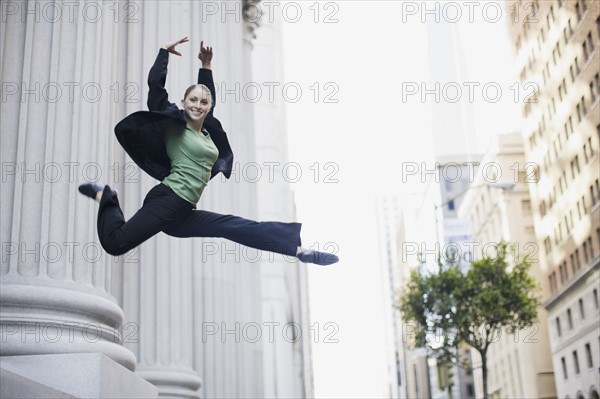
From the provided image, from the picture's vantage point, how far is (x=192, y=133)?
7.76m

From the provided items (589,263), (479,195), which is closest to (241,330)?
(589,263)

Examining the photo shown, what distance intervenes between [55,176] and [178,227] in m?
3.68

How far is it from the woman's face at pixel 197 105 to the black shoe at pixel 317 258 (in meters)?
1.42

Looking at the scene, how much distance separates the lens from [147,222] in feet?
24.4

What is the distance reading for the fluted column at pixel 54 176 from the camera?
9.99 m

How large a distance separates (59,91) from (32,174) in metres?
1.20

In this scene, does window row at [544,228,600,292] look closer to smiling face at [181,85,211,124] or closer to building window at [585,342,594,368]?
building window at [585,342,594,368]

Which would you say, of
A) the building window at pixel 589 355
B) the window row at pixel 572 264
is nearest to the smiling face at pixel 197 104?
the window row at pixel 572 264

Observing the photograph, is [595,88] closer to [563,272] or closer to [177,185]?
[563,272]

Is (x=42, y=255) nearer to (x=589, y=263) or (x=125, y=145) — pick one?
(x=125, y=145)

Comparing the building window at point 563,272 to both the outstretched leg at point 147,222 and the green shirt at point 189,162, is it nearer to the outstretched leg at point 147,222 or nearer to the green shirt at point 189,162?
the green shirt at point 189,162

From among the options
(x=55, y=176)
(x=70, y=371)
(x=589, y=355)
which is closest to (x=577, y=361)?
(x=589, y=355)

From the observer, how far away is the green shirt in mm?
7533

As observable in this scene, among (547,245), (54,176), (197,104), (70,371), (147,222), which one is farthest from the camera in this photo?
(547,245)
